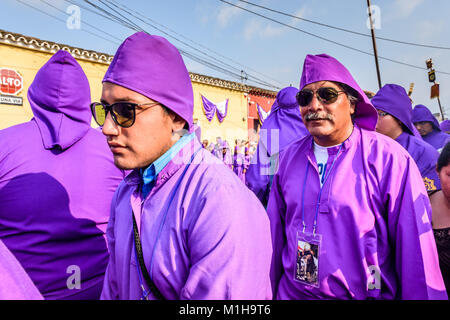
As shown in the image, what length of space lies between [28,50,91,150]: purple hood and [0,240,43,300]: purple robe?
141 centimetres

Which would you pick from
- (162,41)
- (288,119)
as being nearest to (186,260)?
(162,41)

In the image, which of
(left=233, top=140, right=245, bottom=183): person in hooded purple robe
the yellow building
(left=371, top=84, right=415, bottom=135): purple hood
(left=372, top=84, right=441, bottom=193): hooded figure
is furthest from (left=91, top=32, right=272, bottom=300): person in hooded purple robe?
the yellow building

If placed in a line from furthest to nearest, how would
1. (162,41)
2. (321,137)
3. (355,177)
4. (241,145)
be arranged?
(241,145) < (321,137) < (355,177) < (162,41)

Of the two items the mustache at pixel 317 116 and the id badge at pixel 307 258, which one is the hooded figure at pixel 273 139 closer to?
the mustache at pixel 317 116

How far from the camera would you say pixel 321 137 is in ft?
6.59

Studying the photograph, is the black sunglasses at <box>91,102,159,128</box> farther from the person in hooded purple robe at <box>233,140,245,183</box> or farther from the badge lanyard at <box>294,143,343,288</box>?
the person in hooded purple robe at <box>233,140,245,183</box>

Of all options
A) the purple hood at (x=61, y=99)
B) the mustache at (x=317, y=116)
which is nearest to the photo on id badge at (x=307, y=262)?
the mustache at (x=317, y=116)

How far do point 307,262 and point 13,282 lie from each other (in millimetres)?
1568

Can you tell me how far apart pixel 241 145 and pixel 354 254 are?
1329 centimetres

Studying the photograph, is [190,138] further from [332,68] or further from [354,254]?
[332,68]

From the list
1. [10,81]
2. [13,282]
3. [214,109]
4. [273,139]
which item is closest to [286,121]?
[273,139]

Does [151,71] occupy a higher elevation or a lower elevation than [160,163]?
higher

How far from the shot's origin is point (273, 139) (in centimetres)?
333

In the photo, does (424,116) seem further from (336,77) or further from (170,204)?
(170,204)
